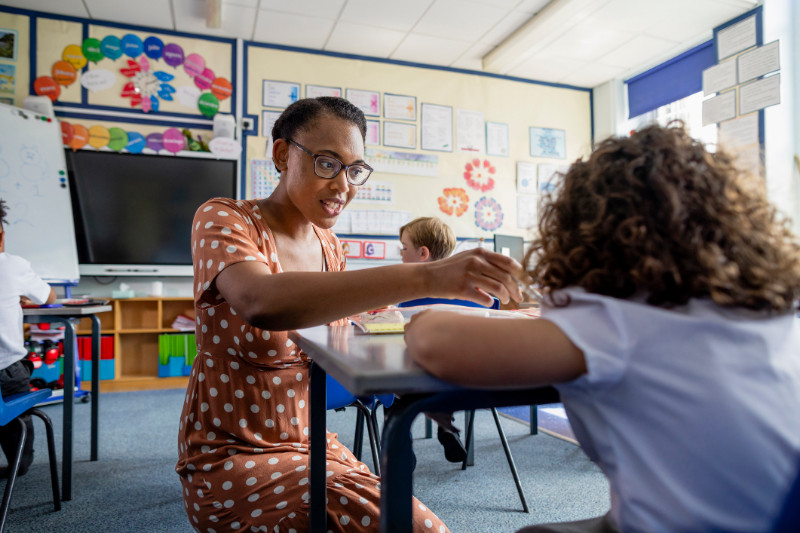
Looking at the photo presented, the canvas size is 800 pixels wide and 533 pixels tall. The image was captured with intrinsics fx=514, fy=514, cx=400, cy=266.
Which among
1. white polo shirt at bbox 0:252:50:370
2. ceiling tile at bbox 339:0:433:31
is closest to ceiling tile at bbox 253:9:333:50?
ceiling tile at bbox 339:0:433:31

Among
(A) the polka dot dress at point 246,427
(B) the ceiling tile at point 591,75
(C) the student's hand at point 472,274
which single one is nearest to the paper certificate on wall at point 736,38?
(B) the ceiling tile at point 591,75

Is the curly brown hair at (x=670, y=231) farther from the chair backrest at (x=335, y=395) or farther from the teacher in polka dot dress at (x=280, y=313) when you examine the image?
the chair backrest at (x=335, y=395)

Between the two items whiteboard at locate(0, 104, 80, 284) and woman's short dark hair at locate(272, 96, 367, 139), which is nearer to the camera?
woman's short dark hair at locate(272, 96, 367, 139)

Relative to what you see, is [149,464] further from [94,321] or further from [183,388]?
[183,388]

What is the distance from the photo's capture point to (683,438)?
48 cm

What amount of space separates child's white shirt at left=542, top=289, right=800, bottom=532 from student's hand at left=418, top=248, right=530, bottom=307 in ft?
0.94

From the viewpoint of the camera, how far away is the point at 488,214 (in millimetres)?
4648

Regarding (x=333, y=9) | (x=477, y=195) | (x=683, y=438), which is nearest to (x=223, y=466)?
(x=683, y=438)

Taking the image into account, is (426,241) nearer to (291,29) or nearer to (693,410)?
(693,410)

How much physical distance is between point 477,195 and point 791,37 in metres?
2.40

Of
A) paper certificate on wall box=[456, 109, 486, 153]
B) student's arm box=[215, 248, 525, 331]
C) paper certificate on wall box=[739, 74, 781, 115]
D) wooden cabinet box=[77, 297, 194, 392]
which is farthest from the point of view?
paper certificate on wall box=[456, 109, 486, 153]

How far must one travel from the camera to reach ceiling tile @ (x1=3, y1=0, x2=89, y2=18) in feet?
11.6

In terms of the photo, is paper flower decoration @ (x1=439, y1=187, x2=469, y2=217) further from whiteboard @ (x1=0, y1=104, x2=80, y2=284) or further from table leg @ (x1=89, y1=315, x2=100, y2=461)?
table leg @ (x1=89, y1=315, x2=100, y2=461)

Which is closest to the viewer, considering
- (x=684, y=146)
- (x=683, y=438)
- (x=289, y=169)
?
(x=683, y=438)
